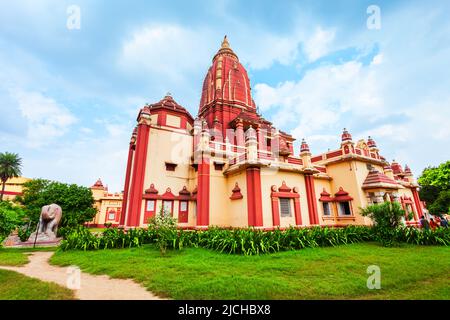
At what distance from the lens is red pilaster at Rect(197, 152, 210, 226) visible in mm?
15562

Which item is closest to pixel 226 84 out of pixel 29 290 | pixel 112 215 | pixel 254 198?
pixel 254 198

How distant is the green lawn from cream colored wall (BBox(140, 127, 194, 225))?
24.8 feet

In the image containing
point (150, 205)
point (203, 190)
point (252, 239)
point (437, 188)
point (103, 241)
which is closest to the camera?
point (252, 239)

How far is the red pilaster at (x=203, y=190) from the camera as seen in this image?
1556cm

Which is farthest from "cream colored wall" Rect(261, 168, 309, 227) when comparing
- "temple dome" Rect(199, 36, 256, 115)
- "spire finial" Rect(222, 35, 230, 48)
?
"spire finial" Rect(222, 35, 230, 48)

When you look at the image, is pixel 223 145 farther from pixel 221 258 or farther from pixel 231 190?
pixel 221 258

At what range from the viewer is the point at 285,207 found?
1575 cm

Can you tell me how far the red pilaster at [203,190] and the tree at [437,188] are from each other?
31.5 meters

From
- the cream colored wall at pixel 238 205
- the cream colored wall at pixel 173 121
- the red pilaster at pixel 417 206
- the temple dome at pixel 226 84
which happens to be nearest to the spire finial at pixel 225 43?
the temple dome at pixel 226 84

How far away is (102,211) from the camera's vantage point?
123 feet

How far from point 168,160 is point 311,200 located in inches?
471

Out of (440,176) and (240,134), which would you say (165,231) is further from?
(440,176)

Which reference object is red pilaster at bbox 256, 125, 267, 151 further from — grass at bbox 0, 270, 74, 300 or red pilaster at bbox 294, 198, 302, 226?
grass at bbox 0, 270, 74, 300

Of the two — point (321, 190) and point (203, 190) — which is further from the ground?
point (321, 190)
